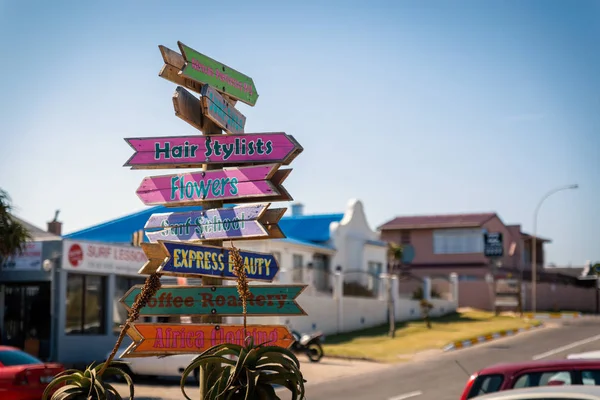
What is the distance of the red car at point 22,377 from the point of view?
599 inches

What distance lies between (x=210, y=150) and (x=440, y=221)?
5350cm

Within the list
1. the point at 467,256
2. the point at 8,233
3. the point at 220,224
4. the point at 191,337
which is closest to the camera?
the point at 191,337

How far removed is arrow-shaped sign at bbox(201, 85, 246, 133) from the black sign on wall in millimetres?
50228

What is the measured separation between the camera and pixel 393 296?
131 feet

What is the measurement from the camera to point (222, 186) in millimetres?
8188

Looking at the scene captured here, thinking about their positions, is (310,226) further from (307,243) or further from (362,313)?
(362,313)

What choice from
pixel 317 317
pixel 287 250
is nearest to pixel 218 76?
pixel 317 317

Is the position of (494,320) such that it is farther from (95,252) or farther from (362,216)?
(95,252)

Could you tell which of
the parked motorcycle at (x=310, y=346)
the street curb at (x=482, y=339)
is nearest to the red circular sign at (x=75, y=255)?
the parked motorcycle at (x=310, y=346)

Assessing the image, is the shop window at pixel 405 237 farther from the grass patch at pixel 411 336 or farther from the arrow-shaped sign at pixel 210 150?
the arrow-shaped sign at pixel 210 150

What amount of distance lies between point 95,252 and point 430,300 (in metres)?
22.4

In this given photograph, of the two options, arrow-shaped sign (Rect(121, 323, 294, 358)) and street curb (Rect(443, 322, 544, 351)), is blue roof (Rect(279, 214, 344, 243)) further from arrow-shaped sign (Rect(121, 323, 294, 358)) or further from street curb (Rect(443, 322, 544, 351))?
arrow-shaped sign (Rect(121, 323, 294, 358))

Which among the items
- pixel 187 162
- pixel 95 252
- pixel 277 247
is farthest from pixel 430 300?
pixel 187 162

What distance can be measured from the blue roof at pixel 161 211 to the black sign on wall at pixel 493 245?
18228mm
